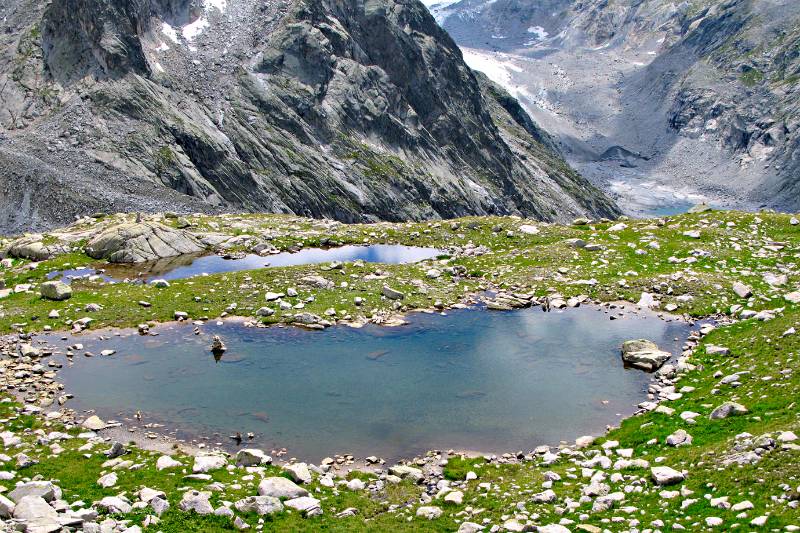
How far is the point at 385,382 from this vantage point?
93.6 ft

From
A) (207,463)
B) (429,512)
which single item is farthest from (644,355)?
(207,463)

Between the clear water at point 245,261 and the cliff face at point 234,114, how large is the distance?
34891mm

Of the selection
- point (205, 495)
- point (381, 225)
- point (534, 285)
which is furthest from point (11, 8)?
point (205, 495)

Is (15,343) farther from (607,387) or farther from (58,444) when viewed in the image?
(607,387)

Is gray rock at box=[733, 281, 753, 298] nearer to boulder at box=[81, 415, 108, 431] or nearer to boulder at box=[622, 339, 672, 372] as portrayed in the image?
boulder at box=[622, 339, 672, 372]

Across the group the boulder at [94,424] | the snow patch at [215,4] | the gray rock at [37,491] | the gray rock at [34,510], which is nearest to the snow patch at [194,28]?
the snow patch at [215,4]

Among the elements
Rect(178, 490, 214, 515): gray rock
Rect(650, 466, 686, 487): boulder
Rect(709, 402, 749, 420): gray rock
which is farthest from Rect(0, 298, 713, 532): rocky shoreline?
Rect(709, 402, 749, 420): gray rock

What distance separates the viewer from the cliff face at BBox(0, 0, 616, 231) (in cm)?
8675

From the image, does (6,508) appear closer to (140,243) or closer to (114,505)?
(114,505)

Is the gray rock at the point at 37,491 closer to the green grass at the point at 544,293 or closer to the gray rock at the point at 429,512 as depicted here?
the green grass at the point at 544,293

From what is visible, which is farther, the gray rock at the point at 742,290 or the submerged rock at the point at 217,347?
the gray rock at the point at 742,290

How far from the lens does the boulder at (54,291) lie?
117 feet

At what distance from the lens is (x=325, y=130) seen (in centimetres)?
14075

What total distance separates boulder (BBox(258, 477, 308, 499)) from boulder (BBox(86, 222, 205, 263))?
3154 centimetres
